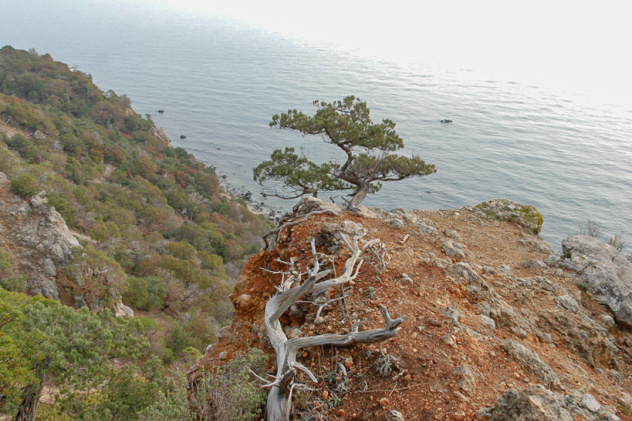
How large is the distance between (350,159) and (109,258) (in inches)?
737

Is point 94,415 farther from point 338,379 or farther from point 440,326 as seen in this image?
point 440,326

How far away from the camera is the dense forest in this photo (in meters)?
8.88

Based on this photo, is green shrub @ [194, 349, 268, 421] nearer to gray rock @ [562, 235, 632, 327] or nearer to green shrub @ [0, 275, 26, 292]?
gray rock @ [562, 235, 632, 327]

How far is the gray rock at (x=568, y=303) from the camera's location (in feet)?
29.2

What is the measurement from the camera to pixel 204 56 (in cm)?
13725

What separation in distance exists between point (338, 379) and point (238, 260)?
35926 mm

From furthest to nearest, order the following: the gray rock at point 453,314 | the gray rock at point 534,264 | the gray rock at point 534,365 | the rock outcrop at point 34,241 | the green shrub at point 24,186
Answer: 1. the green shrub at point 24,186
2. the rock outcrop at point 34,241
3. the gray rock at point 534,264
4. the gray rock at point 453,314
5. the gray rock at point 534,365

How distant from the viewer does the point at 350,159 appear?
52.1 ft

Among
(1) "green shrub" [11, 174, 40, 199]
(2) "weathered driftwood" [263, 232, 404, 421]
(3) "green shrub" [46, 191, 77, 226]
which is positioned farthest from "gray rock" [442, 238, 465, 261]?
(3) "green shrub" [46, 191, 77, 226]

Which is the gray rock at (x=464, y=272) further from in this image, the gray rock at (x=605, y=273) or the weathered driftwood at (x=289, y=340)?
the gray rock at (x=605, y=273)

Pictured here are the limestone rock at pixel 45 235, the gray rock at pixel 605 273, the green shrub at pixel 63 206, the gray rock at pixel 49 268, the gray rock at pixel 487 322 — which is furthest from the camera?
the green shrub at pixel 63 206

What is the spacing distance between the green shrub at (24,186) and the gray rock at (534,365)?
2613cm

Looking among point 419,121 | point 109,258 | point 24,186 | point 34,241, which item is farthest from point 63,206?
point 419,121

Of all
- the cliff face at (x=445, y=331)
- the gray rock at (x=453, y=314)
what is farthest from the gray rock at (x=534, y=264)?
the gray rock at (x=453, y=314)
